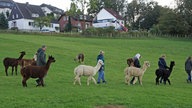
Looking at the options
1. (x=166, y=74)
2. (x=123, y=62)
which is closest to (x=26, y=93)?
(x=166, y=74)

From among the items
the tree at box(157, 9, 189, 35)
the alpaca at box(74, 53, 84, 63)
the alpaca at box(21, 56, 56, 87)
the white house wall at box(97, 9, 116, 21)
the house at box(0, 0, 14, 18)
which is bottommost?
the alpaca at box(74, 53, 84, 63)

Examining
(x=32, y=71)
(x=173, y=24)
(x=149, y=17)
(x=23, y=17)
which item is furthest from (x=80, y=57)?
(x=149, y=17)

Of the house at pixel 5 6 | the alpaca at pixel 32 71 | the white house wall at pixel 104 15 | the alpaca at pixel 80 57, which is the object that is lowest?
the alpaca at pixel 80 57

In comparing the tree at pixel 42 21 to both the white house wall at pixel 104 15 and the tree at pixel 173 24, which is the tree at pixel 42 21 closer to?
the white house wall at pixel 104 15

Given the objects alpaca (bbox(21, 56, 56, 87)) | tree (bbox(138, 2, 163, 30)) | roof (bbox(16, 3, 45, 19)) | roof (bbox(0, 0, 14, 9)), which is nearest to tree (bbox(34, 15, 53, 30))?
roof (bbox(16, 3, 45, 19))

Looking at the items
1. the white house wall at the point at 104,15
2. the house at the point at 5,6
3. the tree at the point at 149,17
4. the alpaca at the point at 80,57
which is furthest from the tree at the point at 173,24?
the alpaca at the point at 80,57

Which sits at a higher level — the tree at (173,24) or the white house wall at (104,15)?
the white house wall at (104,15)

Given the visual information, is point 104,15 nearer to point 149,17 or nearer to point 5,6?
point 149,17

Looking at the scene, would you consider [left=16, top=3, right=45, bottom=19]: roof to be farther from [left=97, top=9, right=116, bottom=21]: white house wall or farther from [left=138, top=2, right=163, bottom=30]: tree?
[left=138, top=2, right=163, bottom=30]: tree

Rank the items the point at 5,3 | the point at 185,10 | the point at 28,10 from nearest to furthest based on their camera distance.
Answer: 1. the point at 185,10
2. the point at 28,10
3. the point at 5,3

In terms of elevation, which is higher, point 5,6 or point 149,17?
point 5,6

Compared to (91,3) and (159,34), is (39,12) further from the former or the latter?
(159,34)

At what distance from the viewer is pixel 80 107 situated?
12.8 metres

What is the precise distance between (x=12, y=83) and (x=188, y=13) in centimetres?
A: 8317
